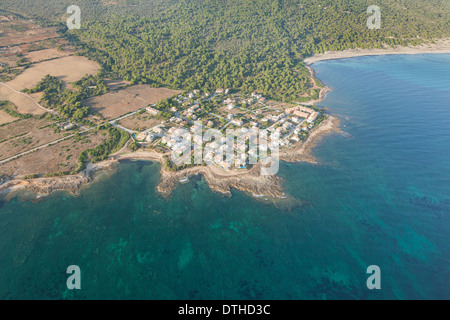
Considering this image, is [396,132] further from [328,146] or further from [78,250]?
[78,250]

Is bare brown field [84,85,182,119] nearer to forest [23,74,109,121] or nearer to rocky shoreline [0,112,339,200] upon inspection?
forest [23,74,109,121]

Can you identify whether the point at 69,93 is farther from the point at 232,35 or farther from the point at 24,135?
the point at 232,35

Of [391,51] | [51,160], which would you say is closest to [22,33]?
[51,160]

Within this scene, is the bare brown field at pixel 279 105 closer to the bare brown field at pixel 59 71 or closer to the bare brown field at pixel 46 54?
the bare brown field at pixel 59 71

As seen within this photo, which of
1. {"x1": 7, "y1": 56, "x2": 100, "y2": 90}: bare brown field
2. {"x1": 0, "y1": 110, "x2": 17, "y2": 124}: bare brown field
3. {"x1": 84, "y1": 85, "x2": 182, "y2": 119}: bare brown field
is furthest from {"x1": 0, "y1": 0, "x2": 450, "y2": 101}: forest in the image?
{"x1": 0, "y1": 110, "x2": 17, "y2": 124}: bare brown field

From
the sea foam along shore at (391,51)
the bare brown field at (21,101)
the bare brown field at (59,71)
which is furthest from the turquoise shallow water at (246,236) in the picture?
the sea foam along shore at (391,51)

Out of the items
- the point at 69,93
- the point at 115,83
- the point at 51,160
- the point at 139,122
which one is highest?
the point at 115,83

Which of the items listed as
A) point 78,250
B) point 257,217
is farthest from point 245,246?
point 78,250
